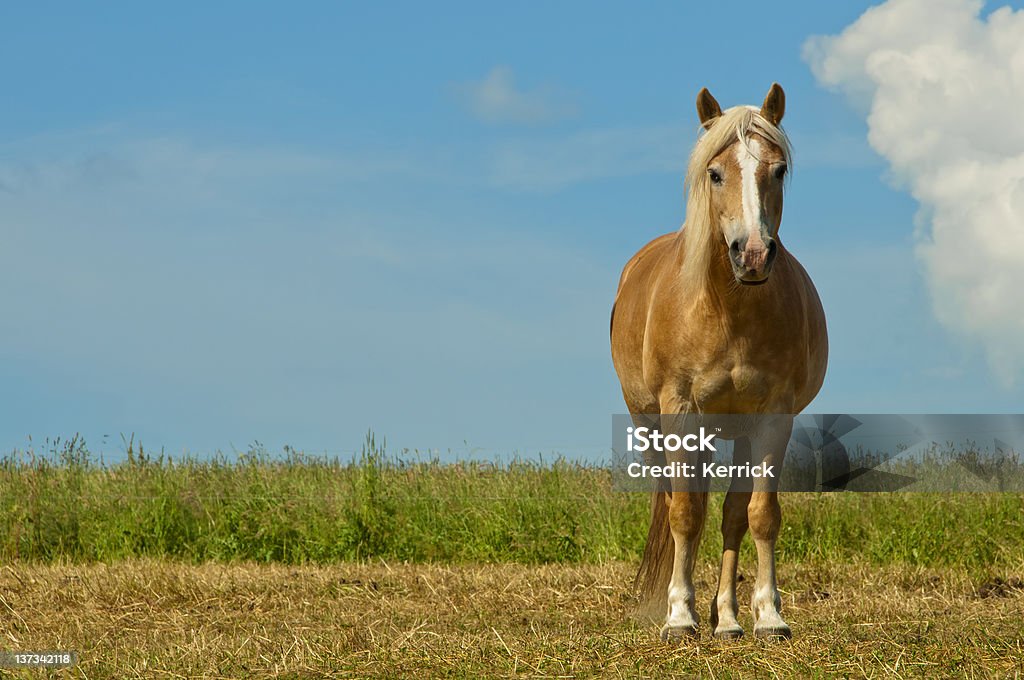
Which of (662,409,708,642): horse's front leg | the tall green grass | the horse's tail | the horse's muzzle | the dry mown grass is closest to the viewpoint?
the horse's muzzle

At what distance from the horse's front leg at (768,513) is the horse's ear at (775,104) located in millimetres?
1564

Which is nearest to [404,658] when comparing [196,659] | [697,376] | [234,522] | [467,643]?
[467,643]

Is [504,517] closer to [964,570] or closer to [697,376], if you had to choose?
[964,570]

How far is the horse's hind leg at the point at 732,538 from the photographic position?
5.61 metres

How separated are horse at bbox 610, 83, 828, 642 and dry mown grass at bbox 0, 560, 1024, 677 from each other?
46 centimetres

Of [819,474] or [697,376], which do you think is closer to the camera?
[697,376]

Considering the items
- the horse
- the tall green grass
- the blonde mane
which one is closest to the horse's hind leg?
the horse

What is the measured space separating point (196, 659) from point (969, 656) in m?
3.71

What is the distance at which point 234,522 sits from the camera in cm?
1041

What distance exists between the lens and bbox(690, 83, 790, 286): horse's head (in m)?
4.68

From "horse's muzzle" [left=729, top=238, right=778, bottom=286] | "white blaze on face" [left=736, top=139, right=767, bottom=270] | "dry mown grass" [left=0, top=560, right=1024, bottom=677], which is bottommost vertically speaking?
"dry mown grass" [left=0, top=560, right=1024, bottom=677]

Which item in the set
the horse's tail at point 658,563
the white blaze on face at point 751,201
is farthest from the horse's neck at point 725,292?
the horse's tail at point 658,563

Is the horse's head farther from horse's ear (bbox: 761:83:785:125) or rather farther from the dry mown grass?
the dry mown grass

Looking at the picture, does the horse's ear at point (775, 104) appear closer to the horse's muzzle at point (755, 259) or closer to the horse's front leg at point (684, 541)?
the horse's muzzle at point (755, 259)
